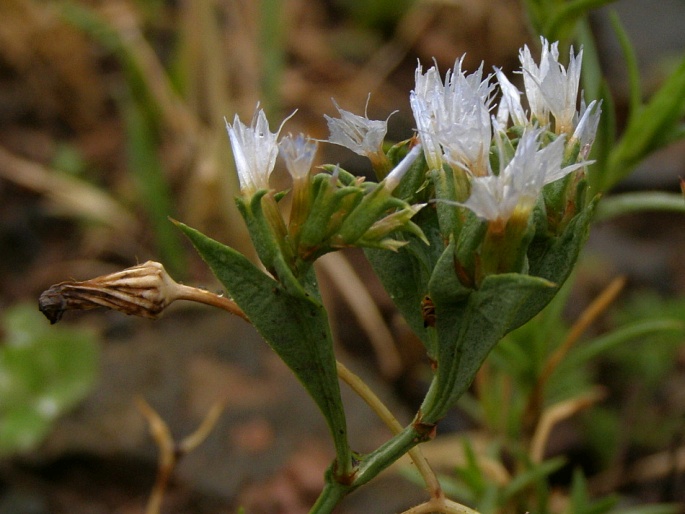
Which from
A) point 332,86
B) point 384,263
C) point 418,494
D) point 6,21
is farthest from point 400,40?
point 384,263

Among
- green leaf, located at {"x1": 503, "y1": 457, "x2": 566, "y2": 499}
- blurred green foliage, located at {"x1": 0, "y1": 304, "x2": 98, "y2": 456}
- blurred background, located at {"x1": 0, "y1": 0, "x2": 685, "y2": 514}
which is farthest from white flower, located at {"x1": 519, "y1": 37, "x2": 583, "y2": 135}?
blurred green foliage, located at {"x1": 0, "y1": 304, "x2": 98, "y2": 456}

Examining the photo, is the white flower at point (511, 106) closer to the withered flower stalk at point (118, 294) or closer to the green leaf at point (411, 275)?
the green leaf at point (411, 275)

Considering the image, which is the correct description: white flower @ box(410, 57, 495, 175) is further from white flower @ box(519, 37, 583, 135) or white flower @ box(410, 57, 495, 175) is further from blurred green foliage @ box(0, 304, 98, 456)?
blurred green foliage @ box(0, 304, 98, 456)

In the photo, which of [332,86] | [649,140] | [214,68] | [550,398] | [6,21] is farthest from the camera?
[332,86]

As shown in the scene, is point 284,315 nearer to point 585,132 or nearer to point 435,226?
point 435,226

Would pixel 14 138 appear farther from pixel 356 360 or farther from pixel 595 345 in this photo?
pixel 595 345

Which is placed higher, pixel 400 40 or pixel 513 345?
pixel 400 40

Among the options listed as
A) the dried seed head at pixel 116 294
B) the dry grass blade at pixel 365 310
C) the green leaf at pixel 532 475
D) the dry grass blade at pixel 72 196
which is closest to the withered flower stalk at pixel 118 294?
the dried seed head at pixel 116 294
